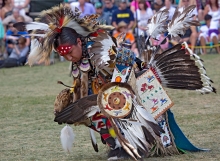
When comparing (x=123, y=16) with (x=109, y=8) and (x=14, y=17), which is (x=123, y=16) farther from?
(x=14, y=17)

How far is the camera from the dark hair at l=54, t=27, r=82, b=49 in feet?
14.4

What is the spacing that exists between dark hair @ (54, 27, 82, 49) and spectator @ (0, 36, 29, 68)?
8.77 meters

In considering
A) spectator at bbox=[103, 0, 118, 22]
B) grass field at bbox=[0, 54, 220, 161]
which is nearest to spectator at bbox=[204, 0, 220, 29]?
spectator at bbox=[103, 0, 118, 22]

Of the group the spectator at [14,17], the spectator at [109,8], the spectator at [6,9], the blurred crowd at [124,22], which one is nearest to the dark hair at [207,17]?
the blurred crowd at [124,22]

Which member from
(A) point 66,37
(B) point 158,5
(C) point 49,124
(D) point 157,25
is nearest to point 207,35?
(B) point 158,5

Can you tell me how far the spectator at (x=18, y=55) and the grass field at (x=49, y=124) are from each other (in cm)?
255

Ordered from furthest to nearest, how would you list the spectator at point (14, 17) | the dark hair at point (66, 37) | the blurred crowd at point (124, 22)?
the spectator at point (14, 17) < the blurred crowd at point (124, 22) < the dark hair at point (66, 37)

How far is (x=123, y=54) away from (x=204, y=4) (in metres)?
11.0

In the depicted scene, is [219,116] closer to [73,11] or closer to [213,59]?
[73,11]

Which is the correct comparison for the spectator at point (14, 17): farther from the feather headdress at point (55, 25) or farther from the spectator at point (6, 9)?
the feather headdress at point (55, 25)

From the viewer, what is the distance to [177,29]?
4.82 m

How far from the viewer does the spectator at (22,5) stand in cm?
1411

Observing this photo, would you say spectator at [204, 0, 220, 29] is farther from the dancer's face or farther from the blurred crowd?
the dancer's face

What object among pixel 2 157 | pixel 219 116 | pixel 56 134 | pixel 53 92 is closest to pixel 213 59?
pixel 53 92
